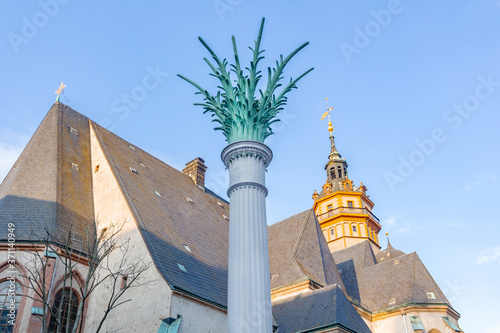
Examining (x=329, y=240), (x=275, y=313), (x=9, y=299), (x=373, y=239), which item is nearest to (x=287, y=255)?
(x=275, y=313)

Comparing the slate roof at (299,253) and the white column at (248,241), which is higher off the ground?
the slate roof at (299,253)

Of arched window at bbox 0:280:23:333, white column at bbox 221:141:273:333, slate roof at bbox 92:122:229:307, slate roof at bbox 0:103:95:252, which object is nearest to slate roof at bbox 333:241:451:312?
slate roof at bbox 92:122:229:307

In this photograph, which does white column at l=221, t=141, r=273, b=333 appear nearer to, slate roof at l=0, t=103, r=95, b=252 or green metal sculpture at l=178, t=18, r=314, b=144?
green metal sculpture at l=178, t=18, r=314, b=144

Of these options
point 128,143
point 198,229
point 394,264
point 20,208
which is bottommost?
point 20,208

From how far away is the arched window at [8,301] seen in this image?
15.4m

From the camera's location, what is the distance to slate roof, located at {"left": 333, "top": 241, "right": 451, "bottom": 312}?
1160 inches

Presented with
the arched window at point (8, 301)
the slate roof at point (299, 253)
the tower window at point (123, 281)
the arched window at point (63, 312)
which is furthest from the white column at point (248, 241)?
the slate roof at point (299, 253)

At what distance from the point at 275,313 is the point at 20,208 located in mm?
11696

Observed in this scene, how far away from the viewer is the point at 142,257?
56.0 feet

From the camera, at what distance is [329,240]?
46.9 meters

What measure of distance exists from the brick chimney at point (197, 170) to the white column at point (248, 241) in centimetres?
2025

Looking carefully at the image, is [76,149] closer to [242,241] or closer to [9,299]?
[9,299]

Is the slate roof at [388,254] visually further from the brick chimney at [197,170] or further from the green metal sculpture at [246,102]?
the green metal sculpture at [246,102]

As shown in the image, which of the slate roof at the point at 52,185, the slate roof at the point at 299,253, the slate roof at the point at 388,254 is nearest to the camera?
the slate roof at the point at 52,185
